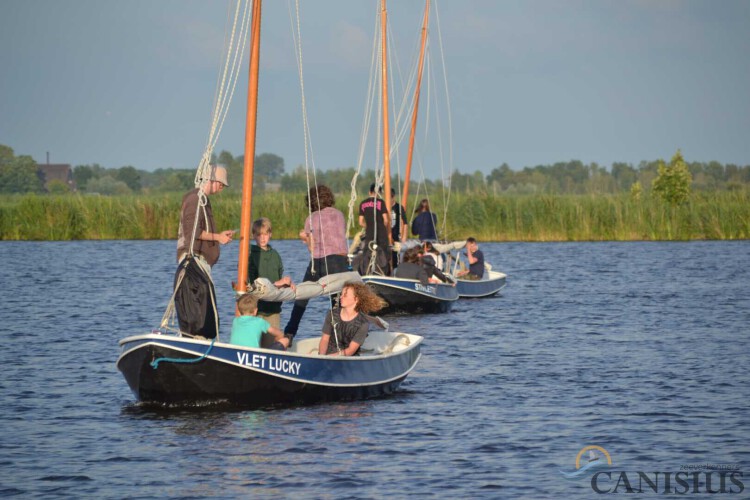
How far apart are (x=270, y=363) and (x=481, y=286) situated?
18.0 meters

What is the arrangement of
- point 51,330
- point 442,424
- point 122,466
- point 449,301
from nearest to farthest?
point 122,466
point 442,424
point 51,330
point 449,301

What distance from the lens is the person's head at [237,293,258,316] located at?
46.5 ft

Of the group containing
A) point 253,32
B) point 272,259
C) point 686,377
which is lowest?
point 686,377

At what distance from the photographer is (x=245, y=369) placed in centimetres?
1388

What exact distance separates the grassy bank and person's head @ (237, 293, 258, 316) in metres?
37.1

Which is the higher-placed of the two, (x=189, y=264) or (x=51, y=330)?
(x=189, y=264)

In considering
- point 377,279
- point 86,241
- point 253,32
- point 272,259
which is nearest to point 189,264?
point 272,259

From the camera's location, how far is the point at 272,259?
15586 mm

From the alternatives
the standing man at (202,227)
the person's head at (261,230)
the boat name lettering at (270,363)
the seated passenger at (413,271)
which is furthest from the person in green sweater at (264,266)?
the seated passenger at (413,271)

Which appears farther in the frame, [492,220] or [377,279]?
[492,220]

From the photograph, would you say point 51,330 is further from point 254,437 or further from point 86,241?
point 86,241

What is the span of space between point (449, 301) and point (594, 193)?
33.5 meters

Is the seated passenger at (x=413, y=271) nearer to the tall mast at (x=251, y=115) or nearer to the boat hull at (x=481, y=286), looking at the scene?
the boat hull at (x=481, y=286)

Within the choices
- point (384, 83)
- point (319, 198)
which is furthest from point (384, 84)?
point (319, 198)
